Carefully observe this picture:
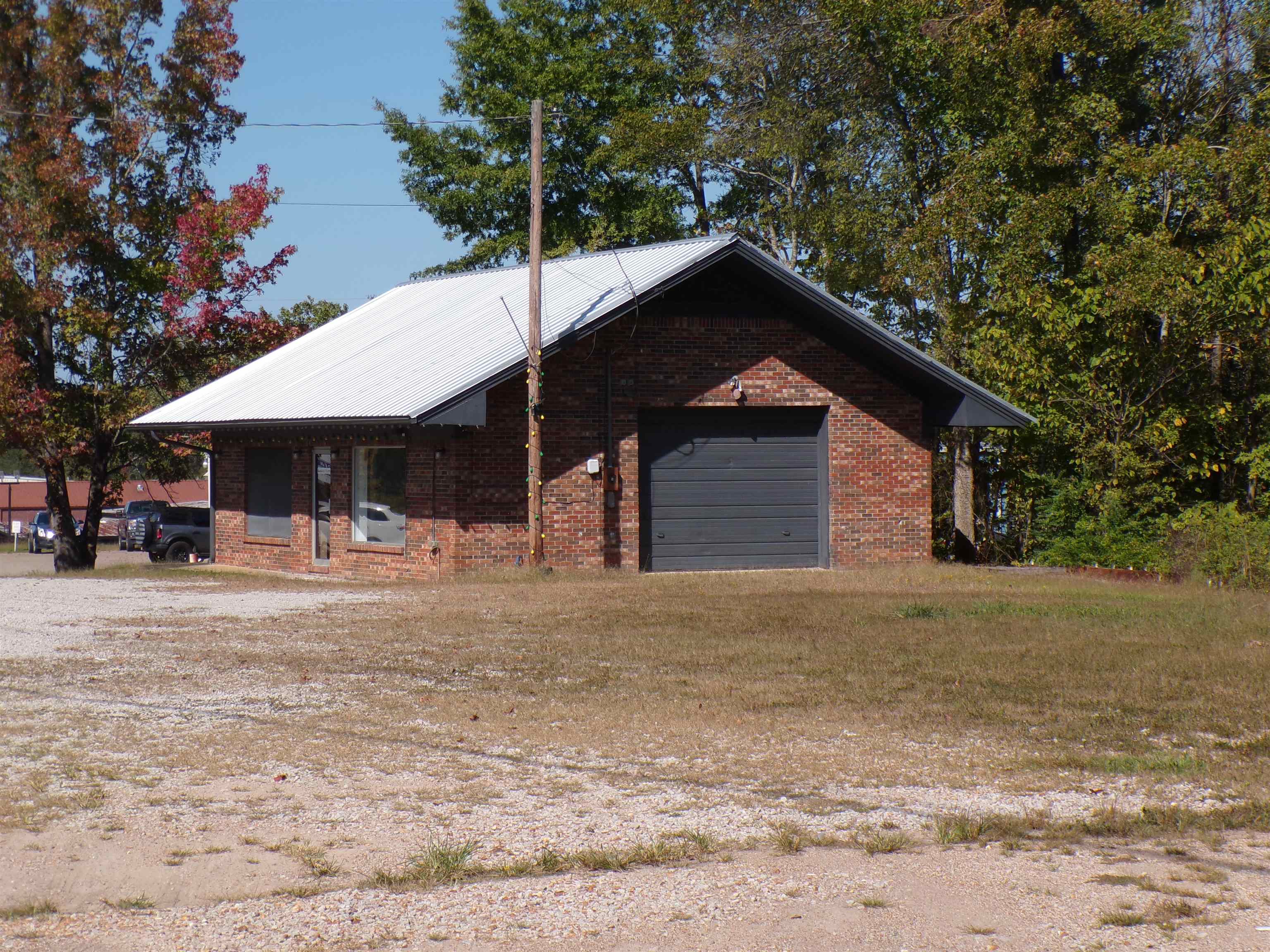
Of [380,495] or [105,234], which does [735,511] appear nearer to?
[380,495]

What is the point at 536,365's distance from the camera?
67.1 feet

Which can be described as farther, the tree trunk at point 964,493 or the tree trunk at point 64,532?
the tree trunk at point 64,532

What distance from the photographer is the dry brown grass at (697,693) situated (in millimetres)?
7898

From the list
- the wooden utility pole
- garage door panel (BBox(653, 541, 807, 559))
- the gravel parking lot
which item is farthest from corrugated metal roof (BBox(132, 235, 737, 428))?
the gravel parking lot

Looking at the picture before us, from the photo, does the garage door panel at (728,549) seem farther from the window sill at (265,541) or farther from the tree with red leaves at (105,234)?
the tree with red leaves at (105,234)

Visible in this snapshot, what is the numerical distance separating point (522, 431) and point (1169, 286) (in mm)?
11364

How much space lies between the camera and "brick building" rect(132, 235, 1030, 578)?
21.3 m

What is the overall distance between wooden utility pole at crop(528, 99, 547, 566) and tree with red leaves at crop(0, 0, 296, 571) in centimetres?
1447

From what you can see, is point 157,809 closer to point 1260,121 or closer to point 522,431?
point 522,431

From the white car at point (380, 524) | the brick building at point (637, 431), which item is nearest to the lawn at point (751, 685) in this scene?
the brick building at point (637, 431)

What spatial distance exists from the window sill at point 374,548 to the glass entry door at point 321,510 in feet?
3.02

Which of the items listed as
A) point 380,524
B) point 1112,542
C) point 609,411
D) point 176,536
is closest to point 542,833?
point 609,411

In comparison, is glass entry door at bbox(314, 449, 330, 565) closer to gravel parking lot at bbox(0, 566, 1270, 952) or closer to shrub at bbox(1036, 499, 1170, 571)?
shrub at bbox(1036, 499, 1170, 571)

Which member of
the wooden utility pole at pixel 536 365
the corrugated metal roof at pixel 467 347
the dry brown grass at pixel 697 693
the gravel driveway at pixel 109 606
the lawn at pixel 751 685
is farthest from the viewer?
the corrugated metal roof at pixel 467 347
